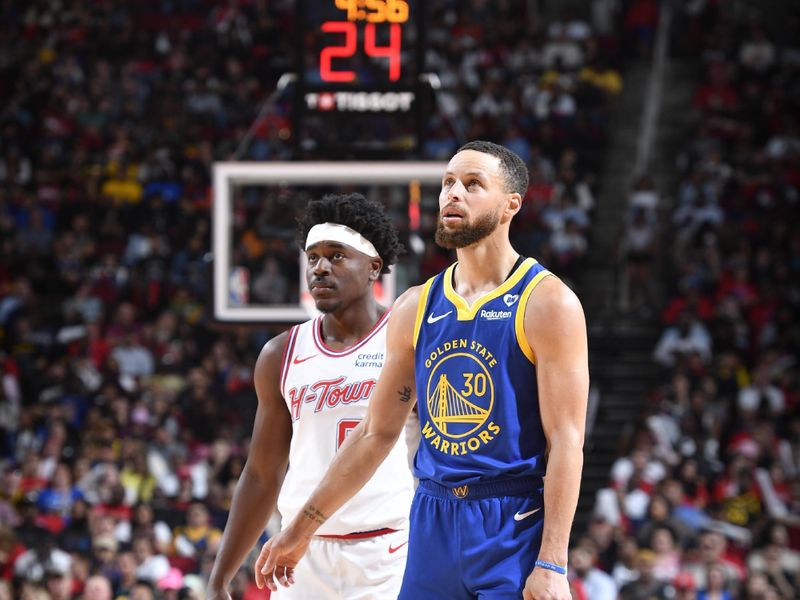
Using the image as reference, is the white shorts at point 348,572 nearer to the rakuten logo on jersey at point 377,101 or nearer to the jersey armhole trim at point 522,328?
the jersey armhole trim at point 522,328

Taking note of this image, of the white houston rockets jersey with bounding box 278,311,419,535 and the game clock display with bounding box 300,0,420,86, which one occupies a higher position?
the game clock display with bounding box 300,0,420,86

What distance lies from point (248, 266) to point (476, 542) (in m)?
5.40

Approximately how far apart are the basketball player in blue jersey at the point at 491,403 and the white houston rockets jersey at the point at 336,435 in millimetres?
789

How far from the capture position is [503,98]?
17109 millimetres

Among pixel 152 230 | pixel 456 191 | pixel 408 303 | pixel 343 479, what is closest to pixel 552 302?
pixel 456 191

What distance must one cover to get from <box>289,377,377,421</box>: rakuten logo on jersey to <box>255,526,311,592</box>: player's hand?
2.39ft

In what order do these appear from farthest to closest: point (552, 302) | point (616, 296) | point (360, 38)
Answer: point (616, 296)
point (360, 38)
point (552, 302)

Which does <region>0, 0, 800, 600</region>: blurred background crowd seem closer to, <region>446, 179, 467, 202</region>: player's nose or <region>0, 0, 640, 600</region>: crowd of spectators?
<region>0, 0, 640, 600</region>: crowd of spectators

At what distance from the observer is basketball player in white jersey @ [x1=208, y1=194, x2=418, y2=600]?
4723 millimetres

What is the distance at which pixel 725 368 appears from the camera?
42.5ft

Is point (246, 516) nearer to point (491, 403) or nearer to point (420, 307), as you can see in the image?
point (420, 307)

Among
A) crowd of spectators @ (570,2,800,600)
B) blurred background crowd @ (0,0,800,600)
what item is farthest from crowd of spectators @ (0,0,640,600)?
crowd of spectators @ (570,2,800,600)

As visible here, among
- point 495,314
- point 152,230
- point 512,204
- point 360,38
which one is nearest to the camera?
point 495,314

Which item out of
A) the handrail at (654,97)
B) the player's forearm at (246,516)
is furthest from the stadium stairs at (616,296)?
the player's forearm at (246,516)
